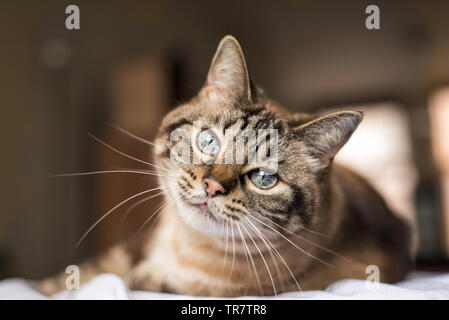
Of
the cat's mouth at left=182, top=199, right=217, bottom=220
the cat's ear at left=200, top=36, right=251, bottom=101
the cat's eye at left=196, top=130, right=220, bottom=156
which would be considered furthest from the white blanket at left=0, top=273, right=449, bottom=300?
the cat's ear at left=200, top=36, right=251, bottom=101

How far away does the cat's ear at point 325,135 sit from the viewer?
2.38 feet

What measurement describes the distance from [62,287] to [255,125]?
2.25 ft

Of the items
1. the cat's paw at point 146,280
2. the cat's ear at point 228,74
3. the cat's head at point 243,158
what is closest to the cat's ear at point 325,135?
the cat's head at point 243,158

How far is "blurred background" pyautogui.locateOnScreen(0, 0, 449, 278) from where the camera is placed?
110 cm

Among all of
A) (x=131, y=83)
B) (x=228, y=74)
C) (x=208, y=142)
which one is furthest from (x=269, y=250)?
(x=131, y=83)

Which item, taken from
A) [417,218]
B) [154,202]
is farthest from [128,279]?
[417,218]

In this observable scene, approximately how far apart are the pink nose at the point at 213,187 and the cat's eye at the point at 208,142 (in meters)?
0.07

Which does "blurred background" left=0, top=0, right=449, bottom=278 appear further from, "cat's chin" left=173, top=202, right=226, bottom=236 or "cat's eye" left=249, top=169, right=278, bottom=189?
"cat's eye" left=249, top=169, right=278, bottom=189

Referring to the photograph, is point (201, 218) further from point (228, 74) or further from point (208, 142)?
point (228, 74)

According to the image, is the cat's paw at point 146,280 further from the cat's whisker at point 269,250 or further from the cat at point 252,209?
the cat's whisker at point 269,250

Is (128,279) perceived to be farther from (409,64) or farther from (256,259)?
(409,64)

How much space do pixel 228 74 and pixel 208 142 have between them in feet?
0.51

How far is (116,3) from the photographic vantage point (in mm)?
1115

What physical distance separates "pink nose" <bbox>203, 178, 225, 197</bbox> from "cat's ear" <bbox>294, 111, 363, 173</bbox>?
0.20 metres
